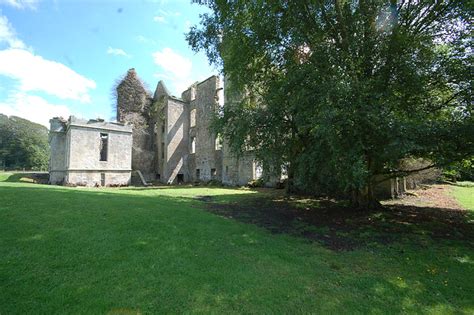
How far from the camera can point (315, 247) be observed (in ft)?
18.3

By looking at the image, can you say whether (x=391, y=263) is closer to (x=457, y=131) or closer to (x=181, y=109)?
(x=457, y=131)

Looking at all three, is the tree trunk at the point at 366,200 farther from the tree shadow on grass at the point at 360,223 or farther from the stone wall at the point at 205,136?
the stone wall at the point at 205,136

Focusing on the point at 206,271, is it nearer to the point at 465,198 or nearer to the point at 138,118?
the point at 465,198

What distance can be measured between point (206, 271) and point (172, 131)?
25357mm

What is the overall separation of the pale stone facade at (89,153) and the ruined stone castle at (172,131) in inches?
173

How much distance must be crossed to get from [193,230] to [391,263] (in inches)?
156

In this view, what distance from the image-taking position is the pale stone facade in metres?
21.7

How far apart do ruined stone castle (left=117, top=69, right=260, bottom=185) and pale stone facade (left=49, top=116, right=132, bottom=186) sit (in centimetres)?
441

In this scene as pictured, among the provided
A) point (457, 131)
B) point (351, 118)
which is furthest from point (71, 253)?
point (457, 131)

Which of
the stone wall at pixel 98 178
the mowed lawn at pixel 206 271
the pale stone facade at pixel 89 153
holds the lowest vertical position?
the mowed lawn at pixel 206 271

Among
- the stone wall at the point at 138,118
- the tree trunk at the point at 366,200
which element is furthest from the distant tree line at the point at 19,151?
the tree trunk at the point at 366,200

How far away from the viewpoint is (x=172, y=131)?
2817cm

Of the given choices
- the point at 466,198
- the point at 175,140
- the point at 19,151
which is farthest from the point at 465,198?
the point at 19,151

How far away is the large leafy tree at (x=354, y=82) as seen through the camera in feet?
19.8
